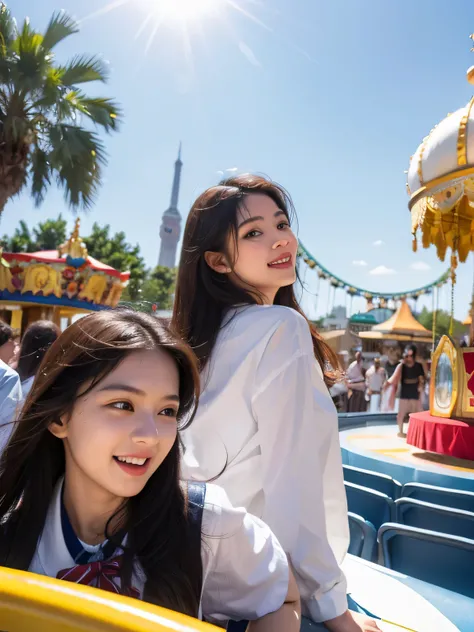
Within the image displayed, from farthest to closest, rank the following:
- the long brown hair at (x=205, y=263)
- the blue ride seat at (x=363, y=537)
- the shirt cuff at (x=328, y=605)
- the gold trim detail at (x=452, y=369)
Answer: the gold trim detail at (x=452, y=369), the blue ride seat at (x=363, y=537), the long brown hair at (x=205, y=263), the shirt cuff at (x=328, y=605)

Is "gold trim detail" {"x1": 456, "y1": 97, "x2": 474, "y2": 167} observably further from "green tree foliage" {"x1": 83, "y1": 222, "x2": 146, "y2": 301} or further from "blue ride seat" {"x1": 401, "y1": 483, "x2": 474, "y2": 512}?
"green tree foliage" {"x1": 83, "y1": 222, "x2": 146, "y2": 301}

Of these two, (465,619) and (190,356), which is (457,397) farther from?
(190,356)

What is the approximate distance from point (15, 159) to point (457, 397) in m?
7.39

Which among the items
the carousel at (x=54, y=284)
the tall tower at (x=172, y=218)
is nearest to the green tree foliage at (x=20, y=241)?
the carousel at (x=54, y=284)

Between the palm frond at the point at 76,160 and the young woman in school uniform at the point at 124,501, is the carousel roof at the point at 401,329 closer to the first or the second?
the palm frond at the point at 76,160

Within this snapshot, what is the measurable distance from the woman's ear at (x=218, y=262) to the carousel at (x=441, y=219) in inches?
166

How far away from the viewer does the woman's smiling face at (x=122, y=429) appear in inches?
34.5

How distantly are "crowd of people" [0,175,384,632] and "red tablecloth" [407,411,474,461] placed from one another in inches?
169

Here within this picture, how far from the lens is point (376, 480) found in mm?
3115

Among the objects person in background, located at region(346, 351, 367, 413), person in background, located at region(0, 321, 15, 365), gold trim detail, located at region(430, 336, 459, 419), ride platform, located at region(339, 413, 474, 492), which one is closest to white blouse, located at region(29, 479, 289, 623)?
person in background, located at region(0, 321, 15, 365)

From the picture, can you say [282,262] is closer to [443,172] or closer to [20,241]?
[443,172]

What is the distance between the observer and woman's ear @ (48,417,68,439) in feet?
3.12

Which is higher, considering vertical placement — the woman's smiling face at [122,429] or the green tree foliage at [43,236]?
the green tree foliage at [43,236]

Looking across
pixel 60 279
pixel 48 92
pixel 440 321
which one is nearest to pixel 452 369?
pixel 48 92
